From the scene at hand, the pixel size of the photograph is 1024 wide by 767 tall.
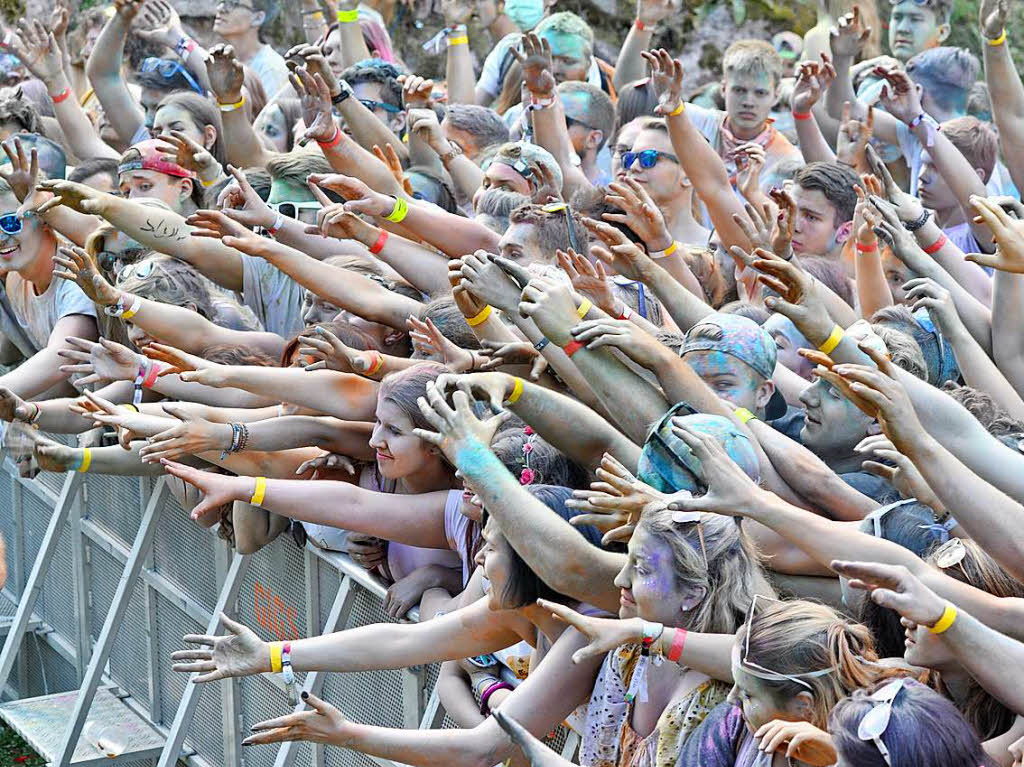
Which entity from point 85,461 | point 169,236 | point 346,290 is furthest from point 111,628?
point 346,290

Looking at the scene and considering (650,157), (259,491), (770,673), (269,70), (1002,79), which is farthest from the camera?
(269,70)

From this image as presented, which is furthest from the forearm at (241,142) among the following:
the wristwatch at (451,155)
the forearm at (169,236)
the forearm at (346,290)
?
the forearm at (346,290)

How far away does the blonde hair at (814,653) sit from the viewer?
285 cm

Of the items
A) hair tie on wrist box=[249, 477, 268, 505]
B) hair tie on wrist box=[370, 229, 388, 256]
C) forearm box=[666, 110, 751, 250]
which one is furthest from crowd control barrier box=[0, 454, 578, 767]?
forearm box=[666, 110, 751, 250]

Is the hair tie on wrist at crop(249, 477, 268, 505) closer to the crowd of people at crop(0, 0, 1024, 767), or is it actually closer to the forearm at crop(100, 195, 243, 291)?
the crowd of people at crop(0, 0, 1024, 767)

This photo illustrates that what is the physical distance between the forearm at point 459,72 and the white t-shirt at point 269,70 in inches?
50.3

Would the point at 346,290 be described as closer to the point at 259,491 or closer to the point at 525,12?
the point at 259,491

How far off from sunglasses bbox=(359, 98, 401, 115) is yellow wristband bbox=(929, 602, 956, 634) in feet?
17.5

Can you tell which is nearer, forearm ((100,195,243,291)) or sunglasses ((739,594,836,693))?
sunglasses ((739,594,836,693))

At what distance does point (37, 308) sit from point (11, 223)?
404 mm

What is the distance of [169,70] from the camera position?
8562 mm

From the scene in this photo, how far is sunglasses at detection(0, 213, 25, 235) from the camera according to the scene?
241 inches

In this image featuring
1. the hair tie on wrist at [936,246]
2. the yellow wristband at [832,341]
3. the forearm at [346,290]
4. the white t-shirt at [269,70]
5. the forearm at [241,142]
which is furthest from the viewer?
the white t-shirt at [269,70]

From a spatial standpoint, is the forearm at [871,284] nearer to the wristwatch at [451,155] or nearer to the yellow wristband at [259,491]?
the wristwatch at [451,155]
